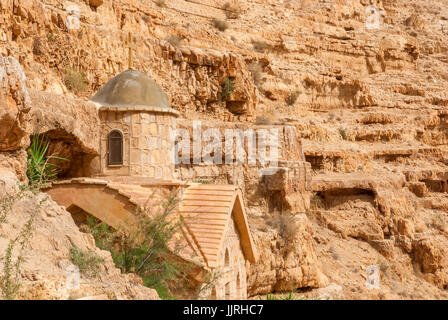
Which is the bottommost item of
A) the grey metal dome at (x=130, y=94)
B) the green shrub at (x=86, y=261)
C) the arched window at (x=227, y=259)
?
the arched window at (x=227, y=259)

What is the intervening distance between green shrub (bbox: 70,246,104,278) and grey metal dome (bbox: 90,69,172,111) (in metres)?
5.43

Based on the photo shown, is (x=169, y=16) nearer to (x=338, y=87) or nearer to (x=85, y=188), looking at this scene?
(x=338, y=87)

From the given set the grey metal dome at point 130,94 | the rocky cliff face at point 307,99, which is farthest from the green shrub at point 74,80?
the grey metal dome at point 130,94

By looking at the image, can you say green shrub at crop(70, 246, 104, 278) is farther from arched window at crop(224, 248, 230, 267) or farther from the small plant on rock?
the small plant on rock

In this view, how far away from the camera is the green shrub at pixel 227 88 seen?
79.8 feet

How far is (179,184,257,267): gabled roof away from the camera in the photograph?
9461 mm

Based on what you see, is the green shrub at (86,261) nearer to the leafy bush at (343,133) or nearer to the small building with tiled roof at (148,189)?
the small building with tiled roof at (148,189)

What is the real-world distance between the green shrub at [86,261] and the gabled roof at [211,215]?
2897 mm

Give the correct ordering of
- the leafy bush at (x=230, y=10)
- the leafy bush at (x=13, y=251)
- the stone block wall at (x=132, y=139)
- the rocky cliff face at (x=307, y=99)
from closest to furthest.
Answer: the leafy bush at (x=13, y=251)
the stone block wall at (x=132, y=139)
the rocky cliff face at (x=307, y=99)
the leafy bush at (x=230, y=10)

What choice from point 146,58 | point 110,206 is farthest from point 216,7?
point 110,206

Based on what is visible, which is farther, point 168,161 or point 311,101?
point 311,101
